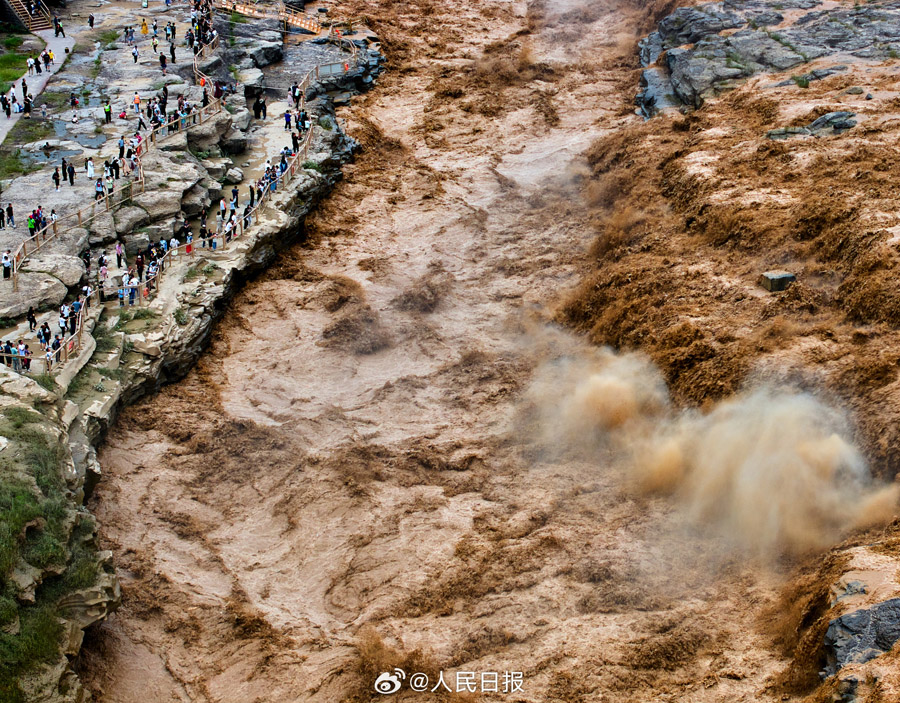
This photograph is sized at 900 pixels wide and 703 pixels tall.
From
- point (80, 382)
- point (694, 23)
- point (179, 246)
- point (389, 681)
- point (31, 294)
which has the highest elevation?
point (694, 23)

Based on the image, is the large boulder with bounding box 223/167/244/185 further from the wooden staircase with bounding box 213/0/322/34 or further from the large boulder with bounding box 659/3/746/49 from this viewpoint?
the large boulder with bounding box 659/3/746/49

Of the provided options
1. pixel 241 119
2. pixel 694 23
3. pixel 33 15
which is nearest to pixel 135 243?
pixel 241 119

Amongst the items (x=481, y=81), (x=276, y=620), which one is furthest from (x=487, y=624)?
(x=481, y=81)

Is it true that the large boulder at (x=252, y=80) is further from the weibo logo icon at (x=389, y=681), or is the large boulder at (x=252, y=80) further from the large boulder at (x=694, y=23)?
the weibo logo icon at (x=389, y=681)

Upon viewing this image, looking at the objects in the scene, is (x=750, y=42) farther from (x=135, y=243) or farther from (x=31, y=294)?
(x=31, y=294)

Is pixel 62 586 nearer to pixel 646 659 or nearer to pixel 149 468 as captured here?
pixel 149 468

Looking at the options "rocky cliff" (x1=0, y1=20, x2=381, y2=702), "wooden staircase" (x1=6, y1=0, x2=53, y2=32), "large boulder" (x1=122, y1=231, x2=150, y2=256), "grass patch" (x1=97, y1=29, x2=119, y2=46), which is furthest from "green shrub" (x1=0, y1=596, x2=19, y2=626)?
"wooden staircase" (x1=6, y1=0, x2=53, y2=32)

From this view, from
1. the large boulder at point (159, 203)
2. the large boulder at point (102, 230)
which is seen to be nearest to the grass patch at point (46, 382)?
the large boulder at point (102, 230)

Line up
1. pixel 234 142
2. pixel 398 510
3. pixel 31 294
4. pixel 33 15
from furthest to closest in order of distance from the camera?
pixel 33 15 < pixel 234 142 < pixel 31 294 < pixel 398 510
